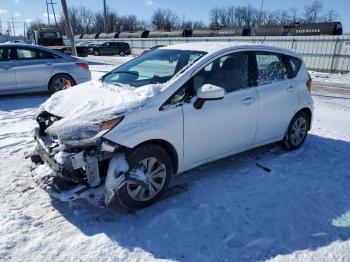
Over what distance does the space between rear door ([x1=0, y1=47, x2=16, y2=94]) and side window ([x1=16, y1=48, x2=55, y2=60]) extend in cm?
23

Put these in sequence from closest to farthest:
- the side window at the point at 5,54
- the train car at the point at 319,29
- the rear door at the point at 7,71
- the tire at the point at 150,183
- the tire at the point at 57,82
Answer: the tire at the point at 150,183 < the rear door at the point at 7,71 < the side window at the point at 5,54 < the tire at the point at 57,82 < the train car at the point at 319,29

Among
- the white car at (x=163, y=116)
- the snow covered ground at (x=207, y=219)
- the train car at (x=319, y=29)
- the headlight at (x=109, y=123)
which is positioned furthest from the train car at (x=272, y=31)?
the headlight at (x=109, y=123)

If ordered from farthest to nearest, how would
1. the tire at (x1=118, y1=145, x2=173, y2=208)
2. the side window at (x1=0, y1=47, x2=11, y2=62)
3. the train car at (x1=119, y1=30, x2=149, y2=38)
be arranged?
the train car at (x1=119, y1=30, x2=149, y2=38) < the side window at (x1=0, y1=47, x2=11, y2=62) < the tire at (x1=118, y1=145, x2=173, y2=208)

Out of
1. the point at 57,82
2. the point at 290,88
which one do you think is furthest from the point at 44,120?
the point at 57,82

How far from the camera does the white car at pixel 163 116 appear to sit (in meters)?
3.24

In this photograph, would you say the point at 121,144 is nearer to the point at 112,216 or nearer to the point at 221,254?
the point at 112,216

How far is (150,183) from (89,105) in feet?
3.59

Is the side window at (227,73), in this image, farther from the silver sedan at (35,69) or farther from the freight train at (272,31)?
the freight train at (272,31)

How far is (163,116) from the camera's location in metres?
3.53

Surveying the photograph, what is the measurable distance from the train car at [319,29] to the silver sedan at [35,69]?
18559 millimetres

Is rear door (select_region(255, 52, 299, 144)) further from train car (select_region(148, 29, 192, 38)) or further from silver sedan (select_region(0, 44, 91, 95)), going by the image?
train car (select_region(148, 29, 192, 38))

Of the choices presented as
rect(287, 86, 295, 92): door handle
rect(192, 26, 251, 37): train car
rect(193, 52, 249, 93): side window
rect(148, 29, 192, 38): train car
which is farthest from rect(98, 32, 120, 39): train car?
rect(193, 52, 249, 93): side window

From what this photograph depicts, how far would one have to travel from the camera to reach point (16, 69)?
905 centimetres

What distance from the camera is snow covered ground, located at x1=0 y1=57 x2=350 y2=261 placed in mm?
2977
